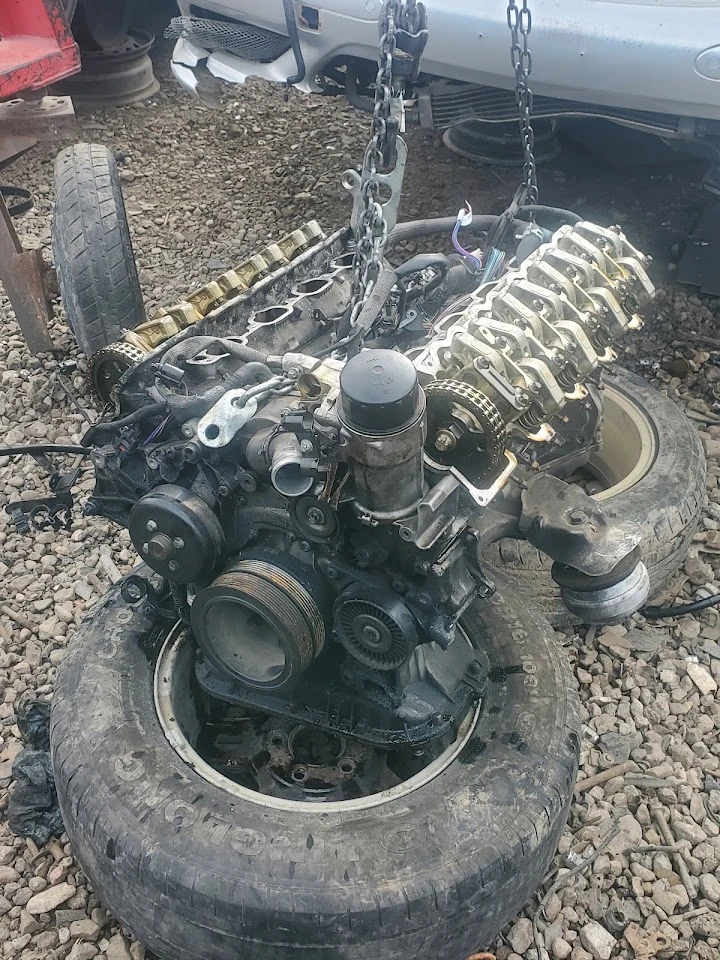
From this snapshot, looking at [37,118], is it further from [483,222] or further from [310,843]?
[310,843]

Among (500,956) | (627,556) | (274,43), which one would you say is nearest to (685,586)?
(627,556)

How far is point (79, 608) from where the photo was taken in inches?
126

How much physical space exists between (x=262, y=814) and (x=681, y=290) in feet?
13.3

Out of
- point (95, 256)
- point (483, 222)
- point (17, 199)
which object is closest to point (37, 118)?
point (17, 199)

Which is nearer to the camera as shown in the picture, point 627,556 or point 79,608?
point 627,556

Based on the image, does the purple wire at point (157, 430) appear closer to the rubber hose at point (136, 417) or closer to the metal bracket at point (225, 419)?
the rubber hose at point (136, 417)

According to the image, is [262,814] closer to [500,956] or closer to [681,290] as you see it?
[500,956]

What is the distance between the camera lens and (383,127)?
2.23m

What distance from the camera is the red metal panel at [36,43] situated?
5.62m

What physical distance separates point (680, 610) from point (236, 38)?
4.41m

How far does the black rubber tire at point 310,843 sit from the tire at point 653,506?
27.3 inches

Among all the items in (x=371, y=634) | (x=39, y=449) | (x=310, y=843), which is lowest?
(x=39, y=449)

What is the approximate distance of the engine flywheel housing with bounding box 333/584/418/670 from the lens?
1974mm

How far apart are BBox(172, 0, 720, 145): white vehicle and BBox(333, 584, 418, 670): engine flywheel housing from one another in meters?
3.25
